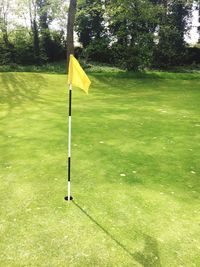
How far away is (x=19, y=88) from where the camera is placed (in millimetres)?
22984

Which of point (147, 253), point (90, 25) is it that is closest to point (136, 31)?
point (90, 25)

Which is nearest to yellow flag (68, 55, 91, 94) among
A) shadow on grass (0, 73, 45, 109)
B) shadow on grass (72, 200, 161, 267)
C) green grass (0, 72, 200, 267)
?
green grass (0, 72, 200, 267)

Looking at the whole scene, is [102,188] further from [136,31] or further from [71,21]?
[136,31]

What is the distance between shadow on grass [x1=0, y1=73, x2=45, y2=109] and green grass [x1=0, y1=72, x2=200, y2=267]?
3.26 meters

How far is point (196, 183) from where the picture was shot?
8.05 meters

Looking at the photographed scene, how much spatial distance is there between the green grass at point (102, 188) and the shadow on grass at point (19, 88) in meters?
3.26

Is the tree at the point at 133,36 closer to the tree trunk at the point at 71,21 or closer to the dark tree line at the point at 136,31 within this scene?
the dark tree line at the point at 136,31

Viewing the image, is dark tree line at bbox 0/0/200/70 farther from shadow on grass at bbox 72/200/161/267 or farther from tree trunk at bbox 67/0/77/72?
shadow on grass at bbox 72/200/161/267

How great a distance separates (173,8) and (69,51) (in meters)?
22.6

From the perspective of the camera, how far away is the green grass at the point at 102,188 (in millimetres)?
5340

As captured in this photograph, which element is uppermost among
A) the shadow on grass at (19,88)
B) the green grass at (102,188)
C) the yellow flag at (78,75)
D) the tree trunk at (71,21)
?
the tree trunk at (71,21)

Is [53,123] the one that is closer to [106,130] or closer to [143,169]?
[106,130]

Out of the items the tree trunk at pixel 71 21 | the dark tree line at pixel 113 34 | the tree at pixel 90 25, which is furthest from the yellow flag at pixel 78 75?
the tree at pixel 90 25

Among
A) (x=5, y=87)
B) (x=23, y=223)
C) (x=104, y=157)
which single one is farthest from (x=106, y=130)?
(x=5, y=87)
